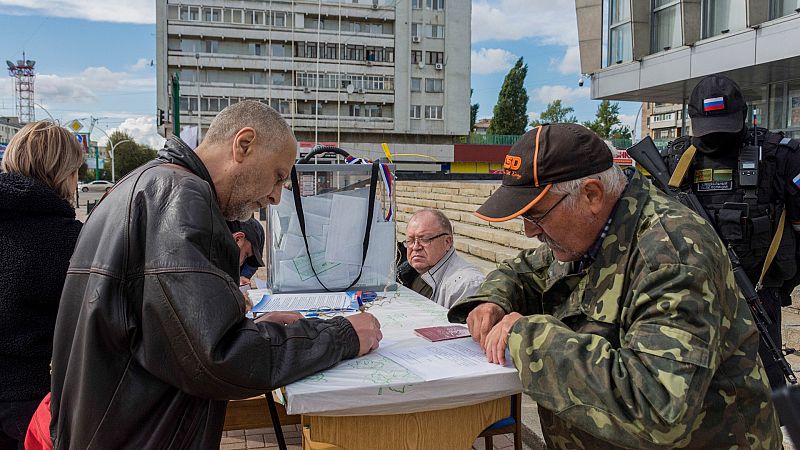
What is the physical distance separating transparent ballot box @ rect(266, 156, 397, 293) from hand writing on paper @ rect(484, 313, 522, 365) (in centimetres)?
140

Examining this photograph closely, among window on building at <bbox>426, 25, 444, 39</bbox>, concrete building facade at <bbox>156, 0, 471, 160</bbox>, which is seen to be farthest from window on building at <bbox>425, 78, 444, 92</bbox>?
window on building at <bbox>426, 25, 444, 39</bbox>

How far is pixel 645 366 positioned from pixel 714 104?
275cm

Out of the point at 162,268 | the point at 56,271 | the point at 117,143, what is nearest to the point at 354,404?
the point at 162,268

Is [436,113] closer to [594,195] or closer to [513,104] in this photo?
[513,104]

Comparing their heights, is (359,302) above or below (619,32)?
below

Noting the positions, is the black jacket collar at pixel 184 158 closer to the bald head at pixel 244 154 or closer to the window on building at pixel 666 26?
the bald head at pixel 244 154

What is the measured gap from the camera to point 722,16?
521 inches

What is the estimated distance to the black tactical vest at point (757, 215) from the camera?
3.63m

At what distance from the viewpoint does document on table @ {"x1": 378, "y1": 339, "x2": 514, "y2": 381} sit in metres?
1.82

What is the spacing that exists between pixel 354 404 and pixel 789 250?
121 inches

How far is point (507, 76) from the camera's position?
6328cm

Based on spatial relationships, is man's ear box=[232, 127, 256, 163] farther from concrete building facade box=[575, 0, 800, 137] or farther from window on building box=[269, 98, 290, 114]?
window on building box=[269, 98, 290, 114]

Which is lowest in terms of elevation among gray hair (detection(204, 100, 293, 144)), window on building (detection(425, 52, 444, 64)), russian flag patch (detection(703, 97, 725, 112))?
gray hair (detection(204, 100, 293, 144))

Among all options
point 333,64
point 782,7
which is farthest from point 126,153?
point 782,7
